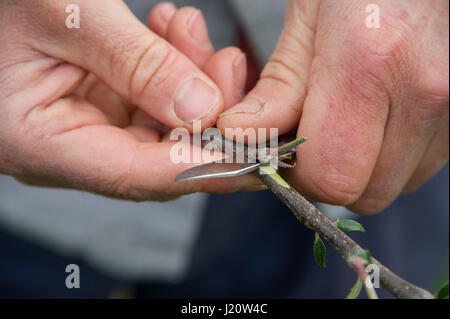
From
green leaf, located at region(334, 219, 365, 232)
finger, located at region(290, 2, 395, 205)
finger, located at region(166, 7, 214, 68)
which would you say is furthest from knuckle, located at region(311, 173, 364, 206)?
finger, located at region(166, 7, 214, 68)

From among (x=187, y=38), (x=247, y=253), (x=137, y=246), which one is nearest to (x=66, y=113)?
(x=187, y=38)

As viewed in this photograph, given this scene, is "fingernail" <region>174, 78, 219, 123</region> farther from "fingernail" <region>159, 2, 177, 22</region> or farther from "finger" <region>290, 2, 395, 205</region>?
"fingernail" <region>159, 2, 177, 22</region>

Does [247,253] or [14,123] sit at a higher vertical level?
[14,123]

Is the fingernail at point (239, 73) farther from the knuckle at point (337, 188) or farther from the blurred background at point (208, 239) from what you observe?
the knuckle at point (337, 188)

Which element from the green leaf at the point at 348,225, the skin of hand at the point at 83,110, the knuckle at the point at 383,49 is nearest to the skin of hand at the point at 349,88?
the knuckle at the point at 383,49

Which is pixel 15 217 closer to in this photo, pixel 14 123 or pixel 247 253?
pixel 14 123

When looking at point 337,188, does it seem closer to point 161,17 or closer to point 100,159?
point 100,159
